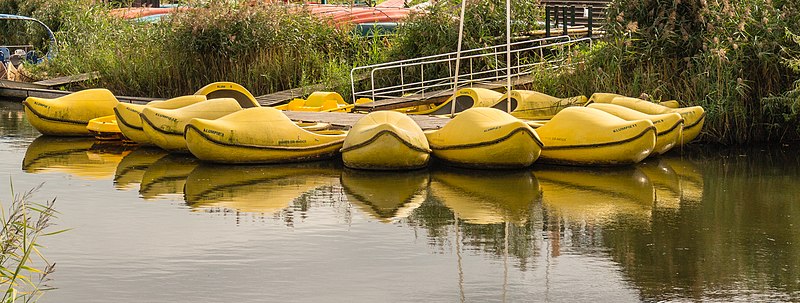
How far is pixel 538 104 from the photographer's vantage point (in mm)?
16859

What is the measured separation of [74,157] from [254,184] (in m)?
3.46

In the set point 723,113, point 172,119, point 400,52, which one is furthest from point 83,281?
point 400,52

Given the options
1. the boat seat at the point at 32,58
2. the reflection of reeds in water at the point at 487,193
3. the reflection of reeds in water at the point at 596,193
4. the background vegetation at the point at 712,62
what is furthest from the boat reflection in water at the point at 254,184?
the boat seat at the point at 32,58

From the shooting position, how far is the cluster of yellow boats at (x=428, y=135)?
13938mm

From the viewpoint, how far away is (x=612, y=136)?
46.3 feet

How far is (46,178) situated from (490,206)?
16.2 ft

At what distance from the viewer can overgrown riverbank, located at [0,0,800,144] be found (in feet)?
54.6

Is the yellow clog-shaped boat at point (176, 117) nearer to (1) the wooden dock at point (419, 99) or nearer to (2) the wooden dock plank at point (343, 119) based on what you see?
(2) the wooden dock plank at point (343, 119)

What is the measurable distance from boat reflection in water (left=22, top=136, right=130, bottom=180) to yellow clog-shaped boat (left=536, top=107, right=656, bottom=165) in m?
4.68

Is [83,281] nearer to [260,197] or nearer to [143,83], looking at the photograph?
[260,197]

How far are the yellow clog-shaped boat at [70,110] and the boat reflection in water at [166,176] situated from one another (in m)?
2.31

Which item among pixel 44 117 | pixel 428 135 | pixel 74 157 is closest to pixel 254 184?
pixel 428 135

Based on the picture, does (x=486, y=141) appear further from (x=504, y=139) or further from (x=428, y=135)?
(x=428, y=135)

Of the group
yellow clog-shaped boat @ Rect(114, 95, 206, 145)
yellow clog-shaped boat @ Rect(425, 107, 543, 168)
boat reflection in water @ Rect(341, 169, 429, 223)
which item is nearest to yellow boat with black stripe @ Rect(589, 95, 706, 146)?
yellow clog-shaped boat @ Rect(425, 107, 543, 168)
